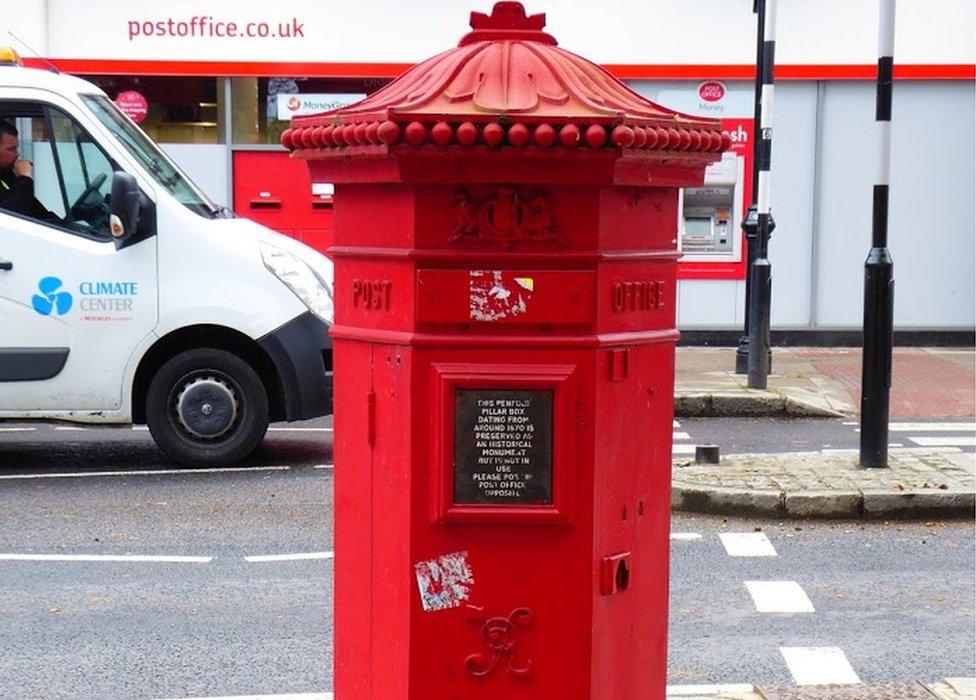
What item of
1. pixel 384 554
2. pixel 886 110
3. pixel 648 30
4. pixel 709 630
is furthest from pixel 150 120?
pixel 384 554

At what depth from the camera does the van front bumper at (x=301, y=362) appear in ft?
32.3

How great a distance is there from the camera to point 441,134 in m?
3.08

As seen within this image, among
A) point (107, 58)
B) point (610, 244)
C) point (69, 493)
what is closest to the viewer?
point (610, 244)

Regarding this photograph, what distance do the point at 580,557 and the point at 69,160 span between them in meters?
7.40

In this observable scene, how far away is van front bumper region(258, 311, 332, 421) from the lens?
32.3 feet

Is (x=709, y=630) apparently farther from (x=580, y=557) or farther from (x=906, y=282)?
(x=906, y=282)

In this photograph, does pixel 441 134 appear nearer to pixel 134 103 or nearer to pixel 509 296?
pixel 509 296

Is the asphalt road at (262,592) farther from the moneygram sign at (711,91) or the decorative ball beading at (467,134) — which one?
the moneygram sign at (711,91)

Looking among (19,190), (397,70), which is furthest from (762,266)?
(19,190)

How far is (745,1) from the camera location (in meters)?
17.4

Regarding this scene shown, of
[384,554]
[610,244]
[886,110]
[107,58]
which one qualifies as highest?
[107,58]

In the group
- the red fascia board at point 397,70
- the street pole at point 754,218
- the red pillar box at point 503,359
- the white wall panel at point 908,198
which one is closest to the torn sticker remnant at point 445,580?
the red pillar box at point 503,359

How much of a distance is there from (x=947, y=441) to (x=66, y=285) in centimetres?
641

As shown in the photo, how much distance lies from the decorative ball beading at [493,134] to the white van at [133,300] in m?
6.85
